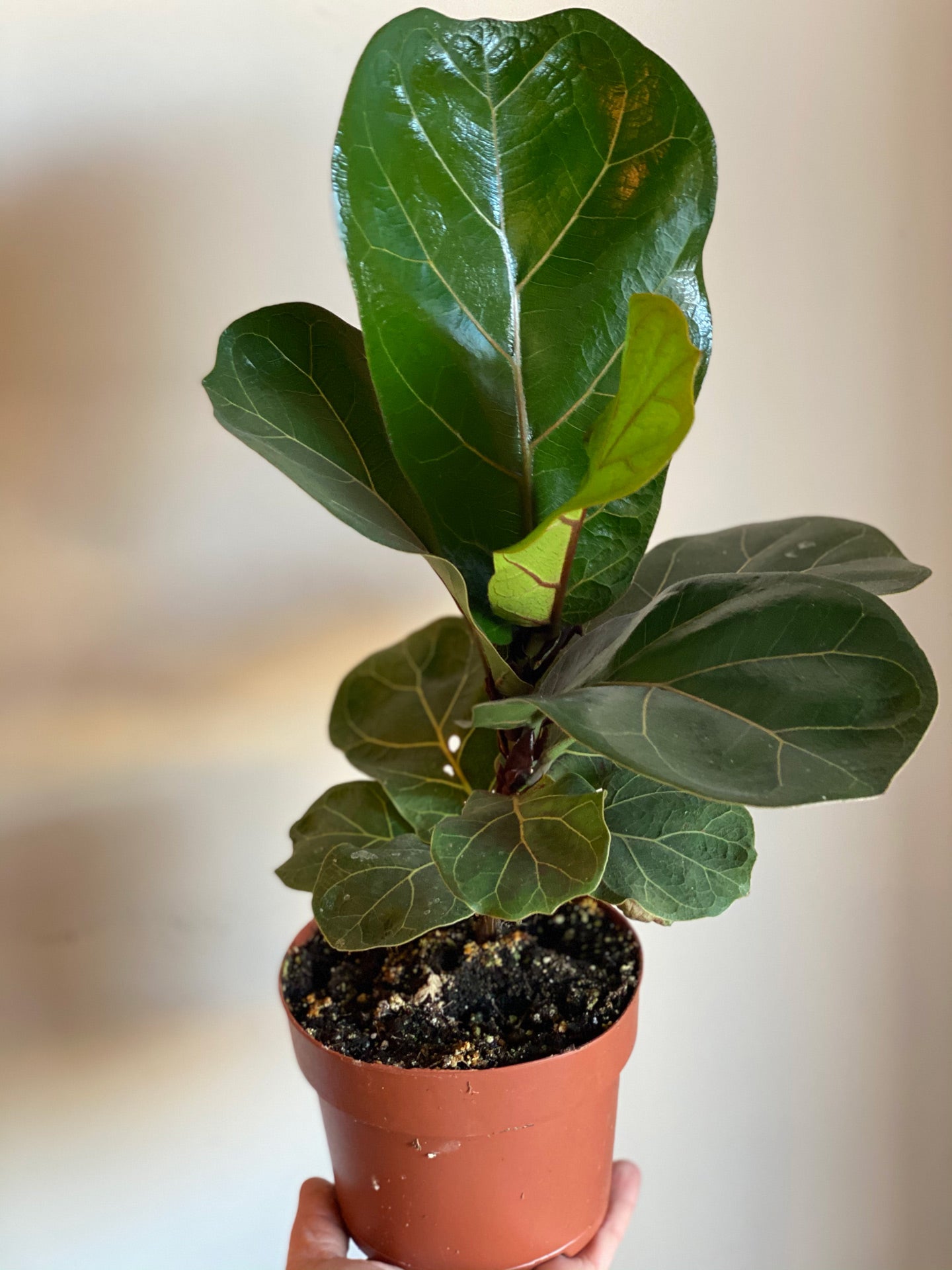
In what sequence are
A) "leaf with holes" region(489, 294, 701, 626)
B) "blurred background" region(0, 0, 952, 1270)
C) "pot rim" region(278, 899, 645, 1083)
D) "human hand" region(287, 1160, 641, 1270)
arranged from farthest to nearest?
1. "blurred background" region(0, 0, 952, 1270)
2. "human hand" region(287, 1160, 641, 1270)
3. "pot rim" region(278, 899, 645, 1083)
4. "leaf with holes" region(489, 294, 701, 626)

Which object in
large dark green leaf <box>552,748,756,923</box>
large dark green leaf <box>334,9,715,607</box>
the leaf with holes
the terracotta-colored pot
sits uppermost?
large dark green leaf <box>334,9,715,607</box>

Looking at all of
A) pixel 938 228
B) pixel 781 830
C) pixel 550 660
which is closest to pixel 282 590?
pixel 550 660

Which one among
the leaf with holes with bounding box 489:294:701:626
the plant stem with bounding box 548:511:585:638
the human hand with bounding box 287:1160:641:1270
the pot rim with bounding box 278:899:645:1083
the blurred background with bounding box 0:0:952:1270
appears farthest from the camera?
the blurred background with bounding box 0:0:952:1270

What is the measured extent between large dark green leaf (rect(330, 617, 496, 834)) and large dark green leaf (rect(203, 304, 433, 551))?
0.22 meters

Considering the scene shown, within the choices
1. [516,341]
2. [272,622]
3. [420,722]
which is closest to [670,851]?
[420,722]

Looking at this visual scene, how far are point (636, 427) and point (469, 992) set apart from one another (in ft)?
1.59

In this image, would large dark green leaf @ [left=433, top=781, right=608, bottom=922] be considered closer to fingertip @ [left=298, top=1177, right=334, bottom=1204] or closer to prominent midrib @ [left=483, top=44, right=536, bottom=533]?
prominent midrib @ [left=483, top=44, right=536, bottom=533]

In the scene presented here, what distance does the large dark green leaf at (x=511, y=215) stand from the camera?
1.90 feet

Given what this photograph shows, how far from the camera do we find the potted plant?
20.1 inches

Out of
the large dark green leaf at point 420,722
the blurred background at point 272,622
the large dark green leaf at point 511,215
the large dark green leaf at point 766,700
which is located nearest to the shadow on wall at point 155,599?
the blurred background at point 272,622

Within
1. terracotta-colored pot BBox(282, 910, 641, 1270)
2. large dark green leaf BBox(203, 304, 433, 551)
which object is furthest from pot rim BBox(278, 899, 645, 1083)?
large dark green leaf BBox(203, 304, 433, 551)

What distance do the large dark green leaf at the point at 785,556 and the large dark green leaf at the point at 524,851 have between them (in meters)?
0.17

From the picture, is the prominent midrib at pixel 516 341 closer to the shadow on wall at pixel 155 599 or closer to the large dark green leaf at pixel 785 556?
the large dark green leaf at pixel 785 556

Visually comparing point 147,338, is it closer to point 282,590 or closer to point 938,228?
point 282,590
